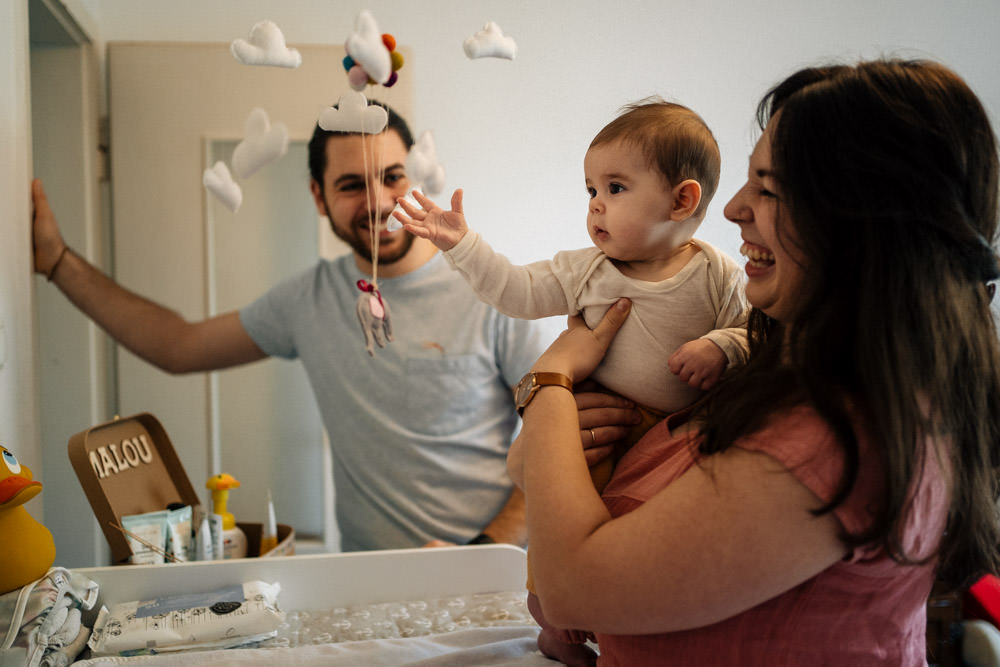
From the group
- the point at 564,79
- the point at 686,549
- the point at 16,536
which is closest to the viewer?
the point at 686,549

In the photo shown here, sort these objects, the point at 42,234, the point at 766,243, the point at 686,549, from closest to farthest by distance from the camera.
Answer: the point at 686,549 → the point at 766,243 → the point at 42,234

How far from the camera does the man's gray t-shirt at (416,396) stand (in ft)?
6.18

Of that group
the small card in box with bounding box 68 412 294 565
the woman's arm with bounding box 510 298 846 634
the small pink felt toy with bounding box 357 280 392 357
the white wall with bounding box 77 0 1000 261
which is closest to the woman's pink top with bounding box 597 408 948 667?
the woman's arm with bounding box 510 298 846 634

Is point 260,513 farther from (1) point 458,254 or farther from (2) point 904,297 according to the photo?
(2) point 904,297

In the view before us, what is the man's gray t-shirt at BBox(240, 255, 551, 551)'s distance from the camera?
188cm

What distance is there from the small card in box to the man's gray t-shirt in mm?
433

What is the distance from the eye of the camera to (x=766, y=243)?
74 cm

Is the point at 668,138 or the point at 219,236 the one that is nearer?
the point at 668,138

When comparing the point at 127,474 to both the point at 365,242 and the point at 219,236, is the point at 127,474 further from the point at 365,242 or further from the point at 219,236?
the point at 219,236

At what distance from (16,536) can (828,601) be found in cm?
96

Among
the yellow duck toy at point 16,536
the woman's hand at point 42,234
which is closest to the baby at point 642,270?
the yellow duck toy at point 16,536

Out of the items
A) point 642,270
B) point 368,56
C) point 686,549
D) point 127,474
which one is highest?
point 368,56

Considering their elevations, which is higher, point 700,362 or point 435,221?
point 435,221

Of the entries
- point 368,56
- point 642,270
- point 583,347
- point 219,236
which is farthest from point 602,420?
point 219,236
